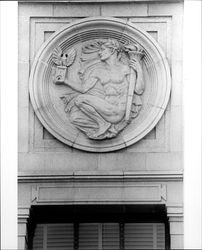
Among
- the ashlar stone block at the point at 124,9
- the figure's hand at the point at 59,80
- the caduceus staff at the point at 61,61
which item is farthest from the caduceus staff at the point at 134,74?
the figure's hand at the point at 59,80

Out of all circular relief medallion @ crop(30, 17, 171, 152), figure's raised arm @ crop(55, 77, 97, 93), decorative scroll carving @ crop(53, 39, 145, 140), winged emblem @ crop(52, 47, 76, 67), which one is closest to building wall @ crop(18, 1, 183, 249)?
circular relief medallion @ crop(30, 17, 171, 152)

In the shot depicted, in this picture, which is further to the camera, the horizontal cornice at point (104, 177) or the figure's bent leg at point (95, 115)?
the figure's bent leg at point (95, 115)

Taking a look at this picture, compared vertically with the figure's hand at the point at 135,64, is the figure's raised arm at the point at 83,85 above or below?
below

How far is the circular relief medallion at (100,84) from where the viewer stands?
22.0 m

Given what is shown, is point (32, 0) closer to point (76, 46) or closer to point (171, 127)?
point (76, 46)

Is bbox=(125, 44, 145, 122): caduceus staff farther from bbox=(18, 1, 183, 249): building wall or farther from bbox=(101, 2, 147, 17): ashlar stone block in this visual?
bbox=(101, 2, 147, 17): ashlar stone block

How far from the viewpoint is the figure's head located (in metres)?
22.2

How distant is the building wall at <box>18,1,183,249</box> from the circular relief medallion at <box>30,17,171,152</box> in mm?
149

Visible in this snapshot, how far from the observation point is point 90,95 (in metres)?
22.1

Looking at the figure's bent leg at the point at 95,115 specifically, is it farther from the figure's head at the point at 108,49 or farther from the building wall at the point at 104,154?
the figure's head at the point at 108,49

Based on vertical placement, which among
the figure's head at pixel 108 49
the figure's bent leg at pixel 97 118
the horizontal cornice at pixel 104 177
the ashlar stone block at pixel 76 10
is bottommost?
the horizontal cornice at pixel 104 177
